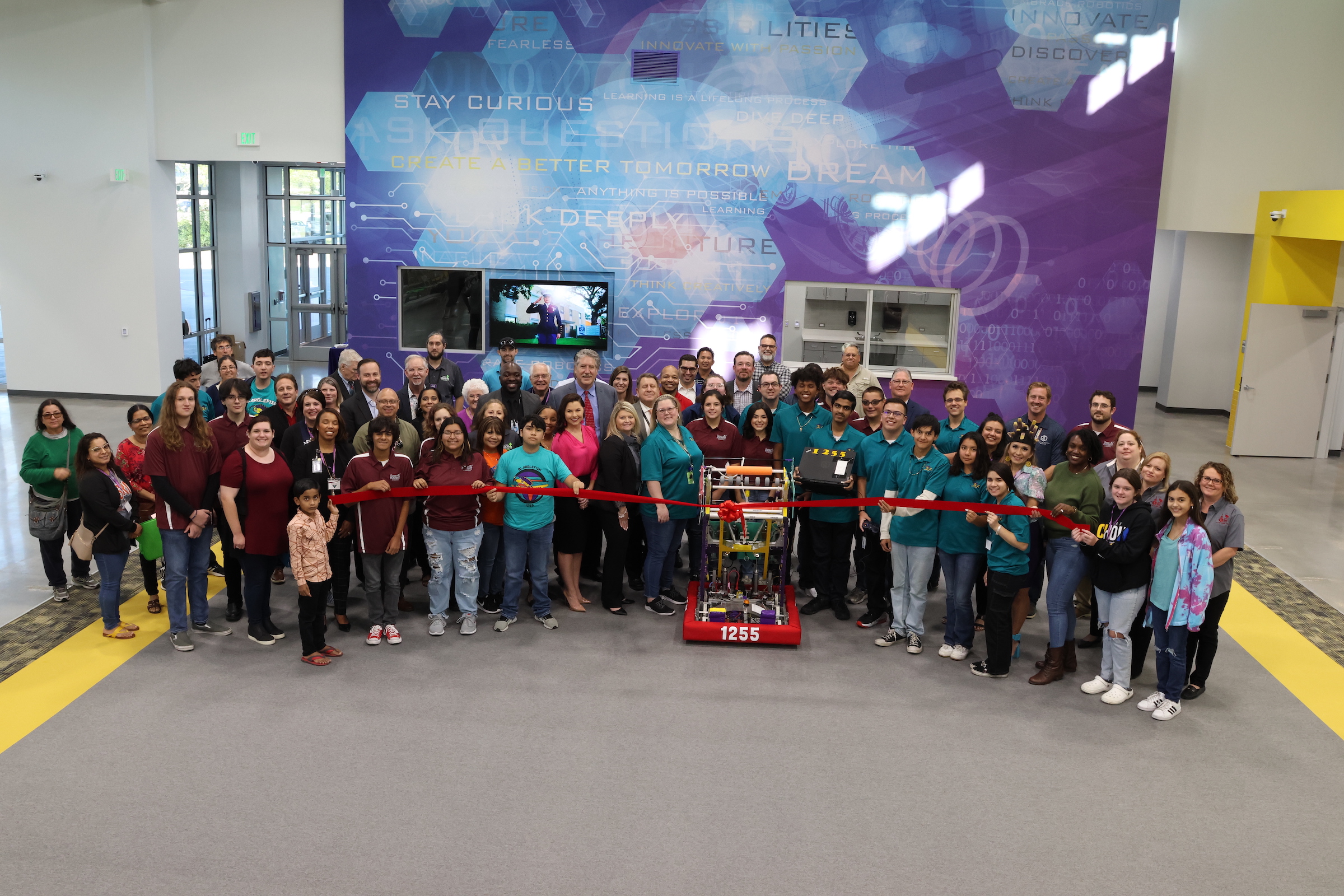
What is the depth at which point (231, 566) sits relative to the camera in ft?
22.6

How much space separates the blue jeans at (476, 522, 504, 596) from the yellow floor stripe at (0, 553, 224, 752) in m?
1.68

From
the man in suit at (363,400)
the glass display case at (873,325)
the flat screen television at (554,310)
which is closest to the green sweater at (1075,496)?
the man in suit at (363,400)

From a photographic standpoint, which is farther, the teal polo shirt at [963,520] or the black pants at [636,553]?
the black pants at [636,553]

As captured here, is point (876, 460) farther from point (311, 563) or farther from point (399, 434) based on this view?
point (311, 563)

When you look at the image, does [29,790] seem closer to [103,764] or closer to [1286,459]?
[103,764]

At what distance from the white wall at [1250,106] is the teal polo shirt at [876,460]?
23.6 ft

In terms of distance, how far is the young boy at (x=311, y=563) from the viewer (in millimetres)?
6148

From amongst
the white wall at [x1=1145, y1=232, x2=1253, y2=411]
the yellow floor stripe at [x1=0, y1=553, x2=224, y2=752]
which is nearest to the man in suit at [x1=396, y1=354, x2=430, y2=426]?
the yellow floor stripe at [x1=0, y1=553, x2=224, y2=752]

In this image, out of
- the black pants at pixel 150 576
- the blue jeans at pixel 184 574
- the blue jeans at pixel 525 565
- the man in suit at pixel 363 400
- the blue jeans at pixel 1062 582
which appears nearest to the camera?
the blue jeans at pixel 1062 582

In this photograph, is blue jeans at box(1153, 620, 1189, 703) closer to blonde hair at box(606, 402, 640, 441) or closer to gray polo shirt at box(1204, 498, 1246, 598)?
gray polo shirt at box(1204, 498, 1246, 598)

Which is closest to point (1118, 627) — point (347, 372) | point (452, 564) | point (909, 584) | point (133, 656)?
point (909, 584)

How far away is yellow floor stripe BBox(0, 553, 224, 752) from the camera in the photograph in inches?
220

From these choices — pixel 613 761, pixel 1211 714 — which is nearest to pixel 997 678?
pixel 1211 714

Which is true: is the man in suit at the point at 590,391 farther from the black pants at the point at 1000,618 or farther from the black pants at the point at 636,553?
the black pants at the point at 1000,618
